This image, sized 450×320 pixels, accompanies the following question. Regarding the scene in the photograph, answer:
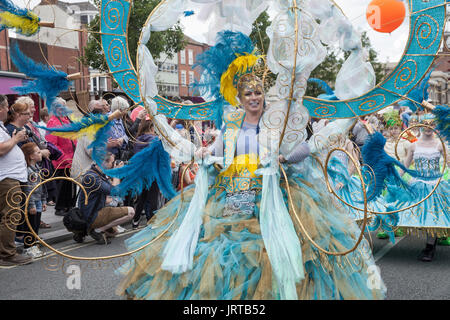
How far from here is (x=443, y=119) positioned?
5.18 meters

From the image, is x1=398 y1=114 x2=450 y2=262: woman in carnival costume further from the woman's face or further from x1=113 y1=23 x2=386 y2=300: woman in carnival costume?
the woman's face

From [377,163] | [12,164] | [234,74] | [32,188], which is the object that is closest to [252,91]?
[234,74]

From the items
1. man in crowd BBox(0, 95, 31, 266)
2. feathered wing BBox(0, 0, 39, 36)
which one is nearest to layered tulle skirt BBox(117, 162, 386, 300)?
feathered wing BBox(0, 0, 39, 36)

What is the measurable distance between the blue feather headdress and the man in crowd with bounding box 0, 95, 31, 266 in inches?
104

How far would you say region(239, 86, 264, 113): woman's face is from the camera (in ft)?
14.0

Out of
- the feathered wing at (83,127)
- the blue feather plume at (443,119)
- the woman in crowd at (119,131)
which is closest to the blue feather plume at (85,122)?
the feathered wing at (83,127)

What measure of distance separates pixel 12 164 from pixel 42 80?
212cm

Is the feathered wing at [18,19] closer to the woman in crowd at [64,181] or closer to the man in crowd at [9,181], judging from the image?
the man in crowd at [9,181]

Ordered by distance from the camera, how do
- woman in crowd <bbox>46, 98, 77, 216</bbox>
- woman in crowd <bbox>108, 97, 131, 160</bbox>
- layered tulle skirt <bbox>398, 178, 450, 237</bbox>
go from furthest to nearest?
woman in crowd <bbox>46, 98, 77, 216</bbox>, layered tulle skirt <bbox>398, 178, 450, 237</bbox>, woman in crowd <bbox>108, 97, 131, 160</bbox>

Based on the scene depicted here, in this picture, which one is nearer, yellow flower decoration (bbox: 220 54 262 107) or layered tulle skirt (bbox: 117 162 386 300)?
layered tulle skirt (bbox: 117 162 386 300)

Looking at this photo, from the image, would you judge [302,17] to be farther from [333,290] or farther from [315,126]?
A: [315,126]

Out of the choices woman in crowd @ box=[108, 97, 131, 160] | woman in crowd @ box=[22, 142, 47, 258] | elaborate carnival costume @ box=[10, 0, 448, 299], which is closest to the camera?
elaborate carnival costume @ box=[10, 0, 448, 299]

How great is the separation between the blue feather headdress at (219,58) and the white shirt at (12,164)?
8.89 ft
